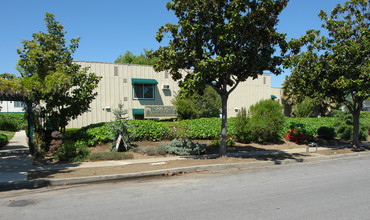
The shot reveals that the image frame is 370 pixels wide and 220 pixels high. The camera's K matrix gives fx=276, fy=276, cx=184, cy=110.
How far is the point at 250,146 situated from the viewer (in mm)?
15664

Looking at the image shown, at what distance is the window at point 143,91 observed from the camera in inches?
891

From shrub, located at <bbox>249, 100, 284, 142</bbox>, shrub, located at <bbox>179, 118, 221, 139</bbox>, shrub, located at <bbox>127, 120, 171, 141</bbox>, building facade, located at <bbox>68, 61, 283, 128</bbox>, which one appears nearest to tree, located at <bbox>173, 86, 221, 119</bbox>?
building facade, located at <bbox>68, 61, 283, 128</bbox>

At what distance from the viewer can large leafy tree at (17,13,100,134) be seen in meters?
11.9

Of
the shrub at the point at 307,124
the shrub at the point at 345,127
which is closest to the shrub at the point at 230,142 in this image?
the shrub at the point at 307,124

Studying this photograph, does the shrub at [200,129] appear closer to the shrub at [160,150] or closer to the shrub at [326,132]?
the shrub at [160,150]

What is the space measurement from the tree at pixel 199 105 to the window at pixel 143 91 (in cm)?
297

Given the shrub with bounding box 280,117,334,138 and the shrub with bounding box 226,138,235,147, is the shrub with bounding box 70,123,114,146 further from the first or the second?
the shrub with bounding box 280,117,334,138

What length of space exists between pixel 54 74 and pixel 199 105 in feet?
37.9

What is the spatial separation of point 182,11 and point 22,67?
782 centimetres

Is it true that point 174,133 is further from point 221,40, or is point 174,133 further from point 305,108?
point 305,108

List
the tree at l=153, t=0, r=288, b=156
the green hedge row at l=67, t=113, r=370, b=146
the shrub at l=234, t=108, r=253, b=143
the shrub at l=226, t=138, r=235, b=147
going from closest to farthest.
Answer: the tree at l=153, t=0, r=288, b=156 → the green hedge row at l=67, t=113, r=370, b=146 → the shrub at l=226, t=138, r=235, b=147 → the shrub at l=234, t=108, r=253, b=143

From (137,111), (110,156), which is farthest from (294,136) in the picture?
(110,156)

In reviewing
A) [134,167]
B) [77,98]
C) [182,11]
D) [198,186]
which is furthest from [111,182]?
[182,11]

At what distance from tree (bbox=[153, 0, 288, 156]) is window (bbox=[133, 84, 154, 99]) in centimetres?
1145
